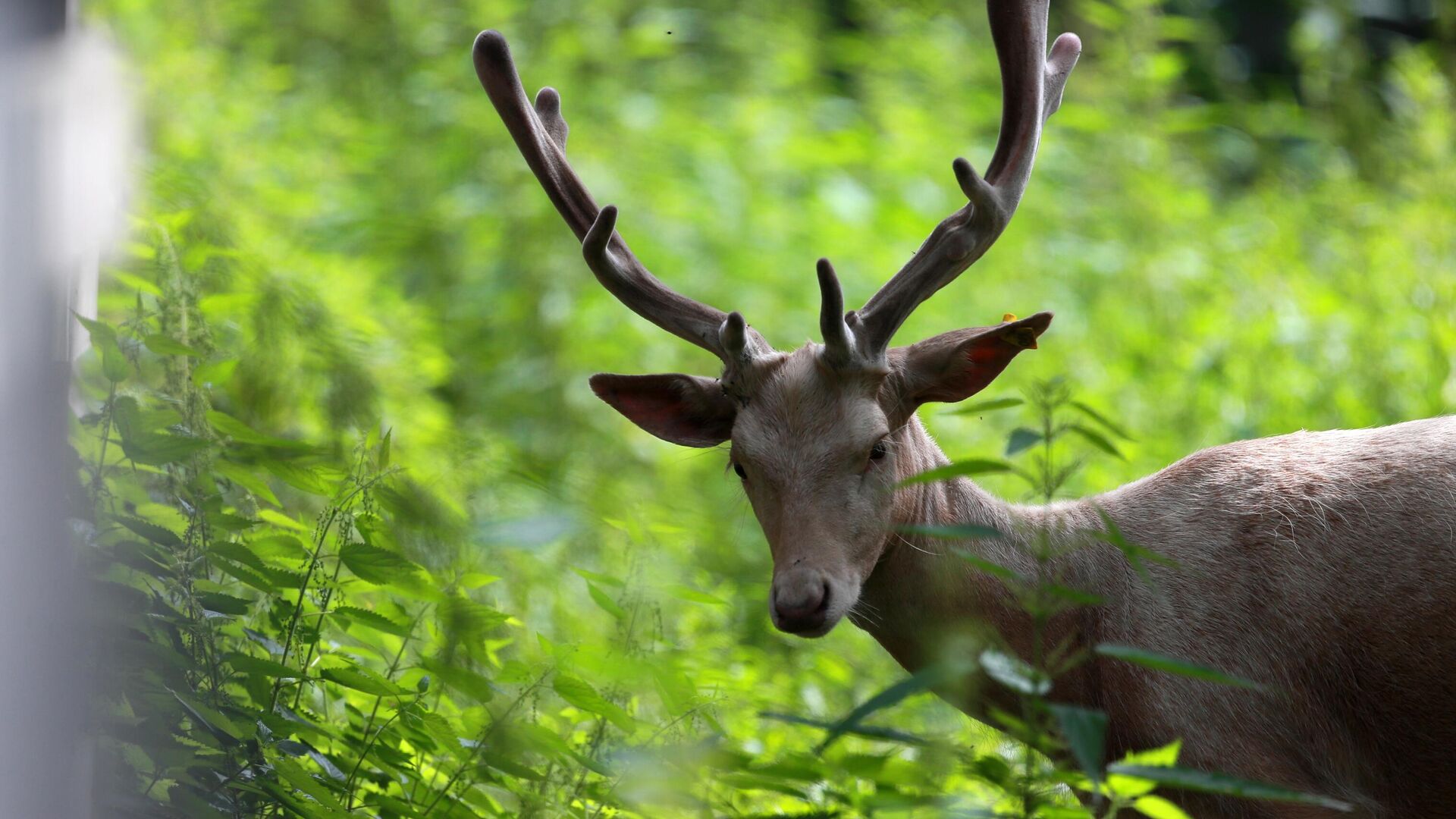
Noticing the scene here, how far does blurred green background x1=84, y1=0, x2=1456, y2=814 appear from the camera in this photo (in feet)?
14.4

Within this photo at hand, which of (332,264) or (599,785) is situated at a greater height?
(332,264)

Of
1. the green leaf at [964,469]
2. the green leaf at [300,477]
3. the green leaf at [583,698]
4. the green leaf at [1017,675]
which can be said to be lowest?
the green leaf at [1017,675]

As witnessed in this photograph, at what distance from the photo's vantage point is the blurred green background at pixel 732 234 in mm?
4402

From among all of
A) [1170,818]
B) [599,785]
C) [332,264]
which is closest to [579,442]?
[332,264]

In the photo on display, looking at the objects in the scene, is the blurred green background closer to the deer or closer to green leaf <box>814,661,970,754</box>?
the deer

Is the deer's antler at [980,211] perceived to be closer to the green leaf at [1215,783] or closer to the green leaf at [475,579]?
the green leaf at [475,579]

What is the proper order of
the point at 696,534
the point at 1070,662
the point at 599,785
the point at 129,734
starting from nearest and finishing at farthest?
the point at 1070,662
the point at 129,734
the point at 599,785
the point at 696,534

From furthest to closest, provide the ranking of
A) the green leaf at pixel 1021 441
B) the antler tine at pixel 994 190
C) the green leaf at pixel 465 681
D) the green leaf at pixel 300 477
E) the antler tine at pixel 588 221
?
the antler tine at pixel 588 221
the antler tine at pixel 994 190
the green leaf at pixel 300 477
the green leaf at pixel 465 681
the green leaf at pixel 1021 441

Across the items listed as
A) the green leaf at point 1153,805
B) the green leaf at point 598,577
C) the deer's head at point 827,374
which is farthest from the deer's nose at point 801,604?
the green leaf at point 1153,805

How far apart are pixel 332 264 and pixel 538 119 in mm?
3350

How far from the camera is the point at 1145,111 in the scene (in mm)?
8047

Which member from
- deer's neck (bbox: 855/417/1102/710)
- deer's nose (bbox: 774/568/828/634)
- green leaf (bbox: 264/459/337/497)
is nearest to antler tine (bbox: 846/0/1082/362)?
deer's neck (bbox: 855/417/1102/710)

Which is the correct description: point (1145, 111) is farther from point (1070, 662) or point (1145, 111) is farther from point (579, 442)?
point (1070, 662)

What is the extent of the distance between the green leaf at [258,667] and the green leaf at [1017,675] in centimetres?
126
